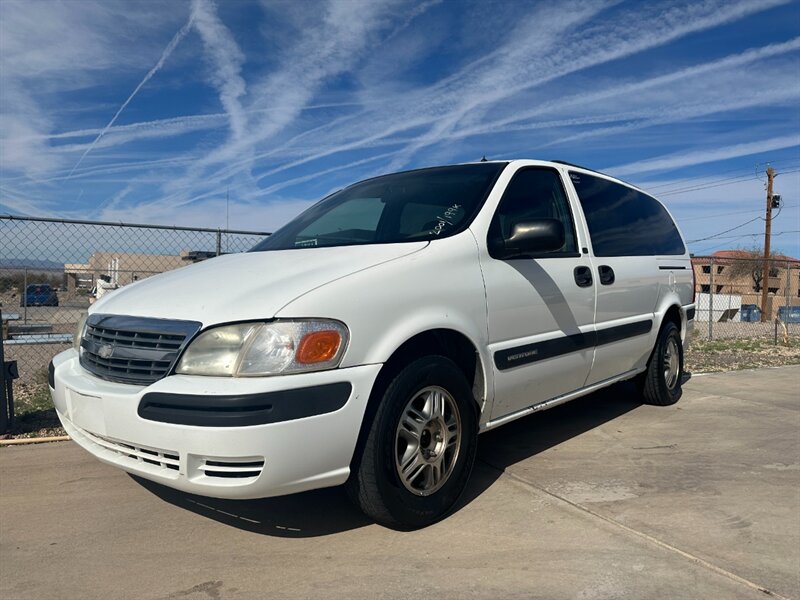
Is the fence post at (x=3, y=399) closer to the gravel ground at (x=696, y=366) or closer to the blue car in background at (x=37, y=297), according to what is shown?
the gravel ground at (x=696, y=366)

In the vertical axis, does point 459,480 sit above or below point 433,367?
below

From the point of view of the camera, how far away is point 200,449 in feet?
7.61

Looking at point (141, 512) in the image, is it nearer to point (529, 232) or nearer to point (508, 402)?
point (508, 402)

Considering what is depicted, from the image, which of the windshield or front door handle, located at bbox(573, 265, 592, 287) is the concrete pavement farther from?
the windshield

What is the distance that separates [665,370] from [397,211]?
3.21 meters

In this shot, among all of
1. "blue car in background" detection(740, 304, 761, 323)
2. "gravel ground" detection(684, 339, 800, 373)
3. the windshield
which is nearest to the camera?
the windshield

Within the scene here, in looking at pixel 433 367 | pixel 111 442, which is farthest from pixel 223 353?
pixel 433 367

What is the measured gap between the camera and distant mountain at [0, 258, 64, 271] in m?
5.66

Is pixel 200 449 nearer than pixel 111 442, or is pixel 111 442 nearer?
pixel 200 449

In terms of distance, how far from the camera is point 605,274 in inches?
167

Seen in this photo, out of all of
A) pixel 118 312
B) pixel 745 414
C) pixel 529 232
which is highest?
pixel 529 232

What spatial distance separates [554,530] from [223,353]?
178 centimetres

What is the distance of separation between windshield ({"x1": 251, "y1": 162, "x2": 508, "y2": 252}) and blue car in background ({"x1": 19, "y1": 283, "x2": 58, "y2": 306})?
21.5ft

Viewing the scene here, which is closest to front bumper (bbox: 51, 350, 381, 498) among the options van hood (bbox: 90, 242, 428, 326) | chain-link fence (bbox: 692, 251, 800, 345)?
van hood (bbox: 90, 242, 428, 326)
